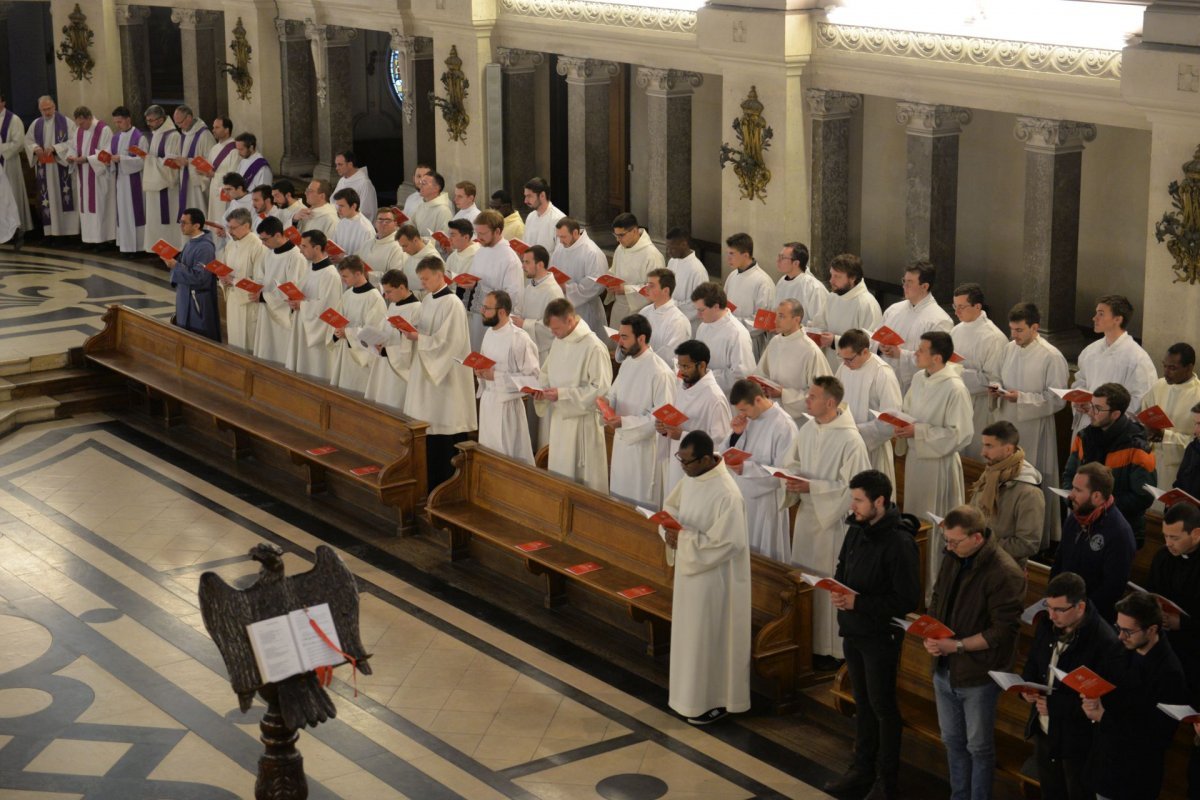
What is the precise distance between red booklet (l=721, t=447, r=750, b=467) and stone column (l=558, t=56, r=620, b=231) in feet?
27.6

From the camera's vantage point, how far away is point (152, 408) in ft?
51.9

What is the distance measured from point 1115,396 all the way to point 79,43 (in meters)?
17.5

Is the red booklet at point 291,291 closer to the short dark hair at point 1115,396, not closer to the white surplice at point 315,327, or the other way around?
the white surplice at point 315,327

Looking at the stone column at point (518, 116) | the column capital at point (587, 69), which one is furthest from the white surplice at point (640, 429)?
the stone column at point (518, 116)

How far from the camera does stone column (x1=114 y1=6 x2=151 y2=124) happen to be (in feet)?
76.7

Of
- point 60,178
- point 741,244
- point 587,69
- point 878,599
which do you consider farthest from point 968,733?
point 60,178

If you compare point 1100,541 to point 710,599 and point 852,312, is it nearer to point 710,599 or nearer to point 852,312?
point 710,599

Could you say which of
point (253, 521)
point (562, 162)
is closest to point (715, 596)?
point (253, 521)

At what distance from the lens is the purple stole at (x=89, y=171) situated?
21.0 metres

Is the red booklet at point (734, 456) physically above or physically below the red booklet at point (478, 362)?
below

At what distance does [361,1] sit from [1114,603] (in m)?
13.5

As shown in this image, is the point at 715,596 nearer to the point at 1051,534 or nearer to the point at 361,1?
the point at 1051,534

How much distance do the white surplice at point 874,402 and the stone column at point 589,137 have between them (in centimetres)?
753

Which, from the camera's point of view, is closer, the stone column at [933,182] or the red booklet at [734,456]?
the red booklet at [734,456]
